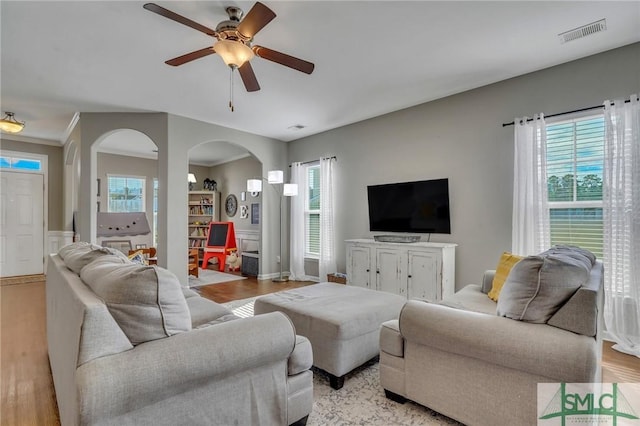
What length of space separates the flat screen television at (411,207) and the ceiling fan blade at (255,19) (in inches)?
115

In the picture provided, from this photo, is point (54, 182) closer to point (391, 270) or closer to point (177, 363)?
point (391, 270)

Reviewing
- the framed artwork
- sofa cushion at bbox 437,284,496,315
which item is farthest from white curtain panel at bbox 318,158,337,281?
sofa cushion at bbox 437,284,496,315

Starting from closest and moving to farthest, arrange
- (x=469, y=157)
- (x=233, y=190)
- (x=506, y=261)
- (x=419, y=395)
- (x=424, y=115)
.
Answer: (x=419, y=395) < (x=506, y=261) < (x=469, y=157) < (x=424, y=115) < (x=233, y=190)

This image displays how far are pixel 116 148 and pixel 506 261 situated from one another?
7.88 metres

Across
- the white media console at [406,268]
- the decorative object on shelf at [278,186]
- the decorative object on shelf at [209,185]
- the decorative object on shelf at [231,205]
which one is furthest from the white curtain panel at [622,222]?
the decorative object on shelf at [209,185]

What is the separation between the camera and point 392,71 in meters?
3.32

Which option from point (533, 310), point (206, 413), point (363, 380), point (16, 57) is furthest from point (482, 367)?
point (16, 57)

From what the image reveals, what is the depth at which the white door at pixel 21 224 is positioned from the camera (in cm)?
577

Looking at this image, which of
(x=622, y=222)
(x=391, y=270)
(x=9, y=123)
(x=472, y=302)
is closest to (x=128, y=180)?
(x=9, y=123)

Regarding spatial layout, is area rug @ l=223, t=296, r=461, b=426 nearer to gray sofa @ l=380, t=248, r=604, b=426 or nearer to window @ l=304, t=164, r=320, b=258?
gray sofa @ l=380, t=248, r=604, b=426

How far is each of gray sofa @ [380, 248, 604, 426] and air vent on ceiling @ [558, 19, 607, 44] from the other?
6.69 ft

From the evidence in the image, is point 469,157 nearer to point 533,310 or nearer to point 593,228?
point 593,228

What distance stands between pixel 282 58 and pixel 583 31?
2524mm

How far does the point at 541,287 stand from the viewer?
1.51m
